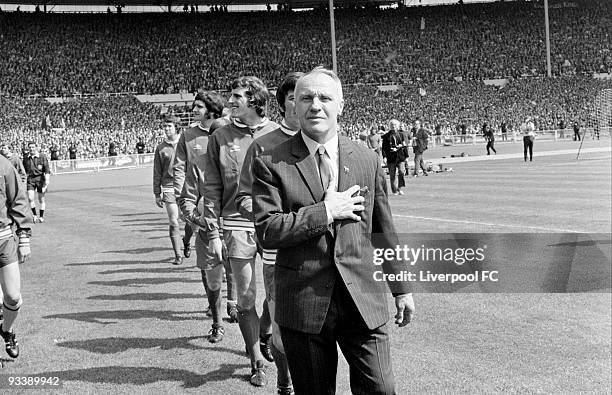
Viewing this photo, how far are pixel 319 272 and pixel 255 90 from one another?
2555mm

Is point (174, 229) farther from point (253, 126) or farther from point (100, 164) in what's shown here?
point (100, 164)

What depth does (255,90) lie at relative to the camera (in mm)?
5445

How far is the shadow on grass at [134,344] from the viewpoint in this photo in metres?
6.38

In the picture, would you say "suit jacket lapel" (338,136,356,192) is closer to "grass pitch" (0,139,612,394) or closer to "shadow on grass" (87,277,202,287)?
"grass pitch" (0,139,612,394)

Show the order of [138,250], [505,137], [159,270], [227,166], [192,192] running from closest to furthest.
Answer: [227,166] < [192,192] < [159,270] < [138,250] < [505,137]

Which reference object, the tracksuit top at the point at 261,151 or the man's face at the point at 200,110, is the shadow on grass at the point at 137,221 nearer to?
the man's face at the point at 200,110

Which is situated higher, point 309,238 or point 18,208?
point 309,238

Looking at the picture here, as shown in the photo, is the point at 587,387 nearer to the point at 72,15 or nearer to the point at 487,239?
the point at 487,239

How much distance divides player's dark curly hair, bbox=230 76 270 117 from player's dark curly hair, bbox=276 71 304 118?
0.58 m

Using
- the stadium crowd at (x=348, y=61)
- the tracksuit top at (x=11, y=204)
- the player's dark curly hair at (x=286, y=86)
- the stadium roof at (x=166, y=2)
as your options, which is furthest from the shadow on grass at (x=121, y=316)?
the stadium roof at (x=166, y=2)

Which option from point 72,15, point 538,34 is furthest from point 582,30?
point 72,15

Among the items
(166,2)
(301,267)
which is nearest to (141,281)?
(301,267)

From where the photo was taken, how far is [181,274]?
32.7ft

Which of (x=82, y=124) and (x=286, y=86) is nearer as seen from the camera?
(x=286, y=86)
